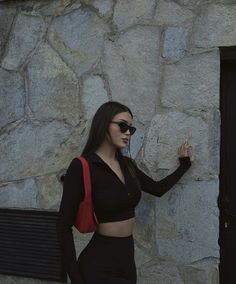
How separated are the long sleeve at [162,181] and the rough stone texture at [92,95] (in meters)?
0.78

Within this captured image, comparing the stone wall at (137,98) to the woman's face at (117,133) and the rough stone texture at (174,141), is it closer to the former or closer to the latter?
the rough stone texture at (174,141)

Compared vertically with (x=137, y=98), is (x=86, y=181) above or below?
below

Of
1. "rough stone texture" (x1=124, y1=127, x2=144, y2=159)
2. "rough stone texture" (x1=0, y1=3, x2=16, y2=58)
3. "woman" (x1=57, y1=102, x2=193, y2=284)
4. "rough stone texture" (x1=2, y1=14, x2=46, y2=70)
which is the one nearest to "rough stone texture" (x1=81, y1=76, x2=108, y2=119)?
"rough stone texture" (x1=124, y1=127, x2=144, y2=159)

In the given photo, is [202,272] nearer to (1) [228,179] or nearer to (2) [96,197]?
(1) [228,179]

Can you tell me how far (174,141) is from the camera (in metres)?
3.62

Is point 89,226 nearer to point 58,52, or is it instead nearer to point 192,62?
point 192,62

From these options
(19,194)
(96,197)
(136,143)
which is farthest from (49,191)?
(96,197)

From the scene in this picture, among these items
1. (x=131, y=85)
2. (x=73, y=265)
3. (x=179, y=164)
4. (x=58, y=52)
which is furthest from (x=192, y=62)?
(x=73, y=265)

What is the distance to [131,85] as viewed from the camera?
3762mm

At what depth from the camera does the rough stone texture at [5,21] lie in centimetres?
421

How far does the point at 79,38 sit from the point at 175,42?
772 millimetres

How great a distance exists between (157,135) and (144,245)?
0.81 metres

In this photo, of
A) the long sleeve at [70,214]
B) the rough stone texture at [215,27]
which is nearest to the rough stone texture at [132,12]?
the rough stone texture at [215,27]

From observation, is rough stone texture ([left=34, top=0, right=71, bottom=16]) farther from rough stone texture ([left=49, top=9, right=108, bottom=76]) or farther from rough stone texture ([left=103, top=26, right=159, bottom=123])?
rough stone texture ([left=103, top=26, right=159, bottom=123])
